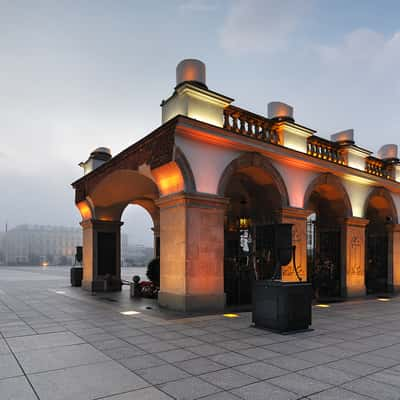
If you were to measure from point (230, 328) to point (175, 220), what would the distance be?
11.7ft

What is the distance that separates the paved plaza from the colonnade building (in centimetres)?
221

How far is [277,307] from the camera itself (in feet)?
24.5

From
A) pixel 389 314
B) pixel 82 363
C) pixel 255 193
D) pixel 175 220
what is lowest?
pixel 389 314

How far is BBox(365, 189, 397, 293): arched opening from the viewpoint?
57.1 ft

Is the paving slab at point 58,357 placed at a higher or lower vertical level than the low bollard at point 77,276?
higher

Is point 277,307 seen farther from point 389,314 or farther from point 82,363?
point 389,314

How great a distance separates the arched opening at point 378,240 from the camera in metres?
17.4

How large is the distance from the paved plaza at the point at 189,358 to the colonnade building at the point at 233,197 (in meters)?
2.21

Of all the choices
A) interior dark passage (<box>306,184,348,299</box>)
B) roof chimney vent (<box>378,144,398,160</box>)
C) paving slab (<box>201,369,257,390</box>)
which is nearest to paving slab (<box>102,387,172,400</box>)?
paving slab (<box>201,369,257,390</box>)

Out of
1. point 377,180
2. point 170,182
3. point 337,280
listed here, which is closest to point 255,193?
point 170,182

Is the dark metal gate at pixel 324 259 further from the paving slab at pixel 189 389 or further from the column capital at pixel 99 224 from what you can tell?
the paving slab at pixel 189 389

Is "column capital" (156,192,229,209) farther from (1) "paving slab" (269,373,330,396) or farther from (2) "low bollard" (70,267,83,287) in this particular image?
(2) "low bollard" (70,267,83,287)

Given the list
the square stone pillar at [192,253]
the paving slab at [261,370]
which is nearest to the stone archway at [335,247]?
the square stone pillar at [192,253]

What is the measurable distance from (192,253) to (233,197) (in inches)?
265
